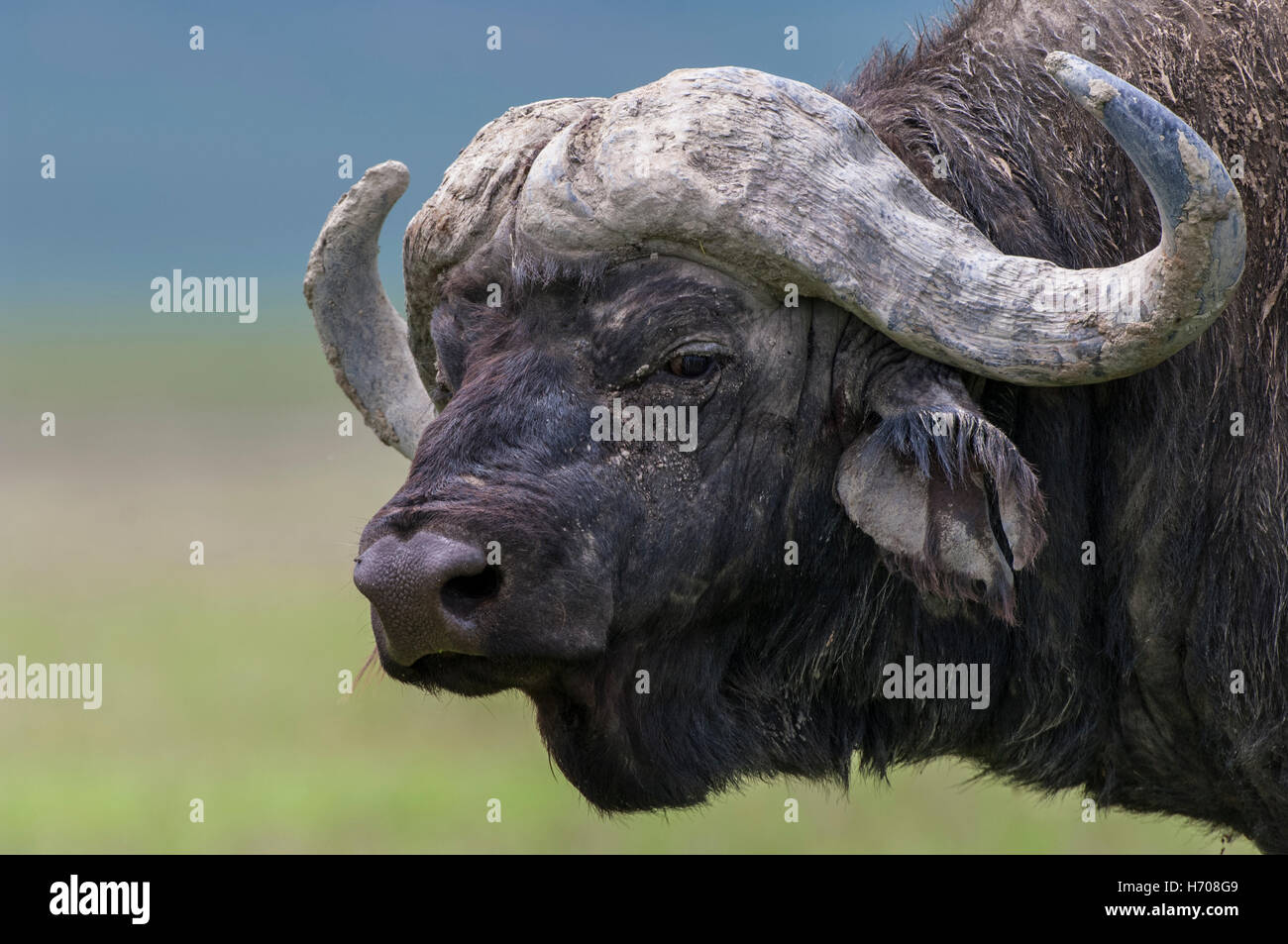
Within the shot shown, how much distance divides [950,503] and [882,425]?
0.32 m

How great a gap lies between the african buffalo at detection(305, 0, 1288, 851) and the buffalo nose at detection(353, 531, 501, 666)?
0.01 m

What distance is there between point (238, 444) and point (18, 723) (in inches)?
606

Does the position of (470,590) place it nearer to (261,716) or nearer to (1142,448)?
(1142,448)

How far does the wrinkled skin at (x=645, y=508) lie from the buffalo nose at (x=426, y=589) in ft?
0.14

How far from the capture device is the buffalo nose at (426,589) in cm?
431

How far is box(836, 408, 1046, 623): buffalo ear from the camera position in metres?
4.60

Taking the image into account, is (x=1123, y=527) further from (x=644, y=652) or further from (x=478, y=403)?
(x=478, y=403)
